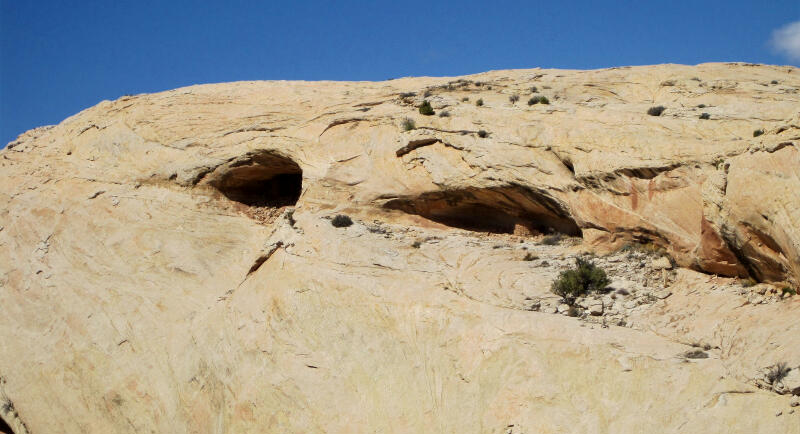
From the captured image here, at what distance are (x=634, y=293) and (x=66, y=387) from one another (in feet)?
43.4

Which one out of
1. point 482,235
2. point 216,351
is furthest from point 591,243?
point 216,351

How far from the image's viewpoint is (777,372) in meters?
10.7

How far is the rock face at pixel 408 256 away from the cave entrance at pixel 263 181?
70 mm

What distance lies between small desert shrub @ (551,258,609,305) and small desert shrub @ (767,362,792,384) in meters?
4.00

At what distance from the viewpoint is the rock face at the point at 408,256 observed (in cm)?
1250

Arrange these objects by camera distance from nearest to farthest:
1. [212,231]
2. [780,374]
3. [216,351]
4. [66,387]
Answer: [780,374] < [216,351] < [66,387] < [212,231]

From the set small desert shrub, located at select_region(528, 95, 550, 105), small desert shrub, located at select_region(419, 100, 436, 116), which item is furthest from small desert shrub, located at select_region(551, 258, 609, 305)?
small desert shrub, located at select_region(419, 100, 436, 116)

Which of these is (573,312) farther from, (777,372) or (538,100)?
(538,100)

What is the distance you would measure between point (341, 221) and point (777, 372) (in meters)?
10.3

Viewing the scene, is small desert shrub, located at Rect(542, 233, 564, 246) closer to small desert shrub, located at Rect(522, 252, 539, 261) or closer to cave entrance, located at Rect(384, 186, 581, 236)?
cave entrance, located at Rect(384, 186, 581, 236)

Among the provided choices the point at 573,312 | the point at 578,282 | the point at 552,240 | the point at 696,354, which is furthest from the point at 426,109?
the point at 696,354

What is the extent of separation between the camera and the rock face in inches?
492

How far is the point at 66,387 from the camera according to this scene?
17.5m

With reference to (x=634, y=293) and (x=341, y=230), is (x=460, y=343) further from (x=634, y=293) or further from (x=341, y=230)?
(x=341, y=230)
